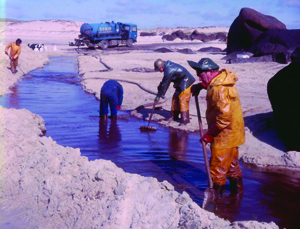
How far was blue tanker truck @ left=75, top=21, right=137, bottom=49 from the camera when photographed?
106ft

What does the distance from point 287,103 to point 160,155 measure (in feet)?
7.77

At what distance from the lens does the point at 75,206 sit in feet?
12.5

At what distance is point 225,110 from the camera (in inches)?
154

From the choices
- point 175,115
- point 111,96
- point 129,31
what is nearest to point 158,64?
point 175,115

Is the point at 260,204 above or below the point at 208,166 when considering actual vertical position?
below

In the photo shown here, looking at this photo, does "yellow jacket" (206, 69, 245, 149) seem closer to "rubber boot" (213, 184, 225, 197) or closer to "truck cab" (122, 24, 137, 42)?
"rubber boot" (213, 184, 225, 197)

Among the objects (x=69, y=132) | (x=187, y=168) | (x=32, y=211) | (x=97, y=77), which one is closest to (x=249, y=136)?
(x=187, y=168)

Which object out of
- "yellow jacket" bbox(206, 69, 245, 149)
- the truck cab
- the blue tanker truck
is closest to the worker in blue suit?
"yellow jacket" bbox(206, 69, 245, 149)

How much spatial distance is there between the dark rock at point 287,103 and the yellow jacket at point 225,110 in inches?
88.6

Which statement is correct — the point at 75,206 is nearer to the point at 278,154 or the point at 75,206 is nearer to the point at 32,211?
the point at 32,211

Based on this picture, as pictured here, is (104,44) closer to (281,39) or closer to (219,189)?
(281,39)

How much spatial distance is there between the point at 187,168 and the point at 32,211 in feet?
8.13

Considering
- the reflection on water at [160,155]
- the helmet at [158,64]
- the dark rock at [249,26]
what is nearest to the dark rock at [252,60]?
the dark rock at [249,26]

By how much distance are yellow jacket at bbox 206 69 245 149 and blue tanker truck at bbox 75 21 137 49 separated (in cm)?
2945
